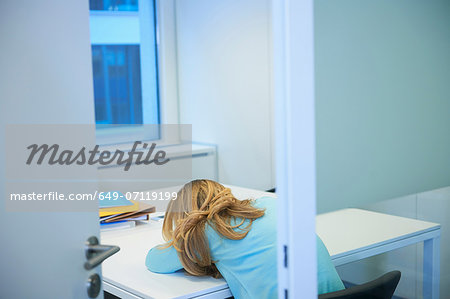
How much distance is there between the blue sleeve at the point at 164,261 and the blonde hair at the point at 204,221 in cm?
2

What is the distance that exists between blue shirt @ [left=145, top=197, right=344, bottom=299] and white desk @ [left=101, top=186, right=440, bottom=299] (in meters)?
0.03

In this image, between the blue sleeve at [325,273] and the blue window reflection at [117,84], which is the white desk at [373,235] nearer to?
the blue sleeve at [325,273]

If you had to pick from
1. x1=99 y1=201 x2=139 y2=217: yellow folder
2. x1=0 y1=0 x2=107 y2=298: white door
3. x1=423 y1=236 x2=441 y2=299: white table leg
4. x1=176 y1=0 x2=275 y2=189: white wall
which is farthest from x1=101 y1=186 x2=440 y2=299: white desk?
x1=99 y1=201 x2=139 y2=217: yellow folder

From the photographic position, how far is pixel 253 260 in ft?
4.23

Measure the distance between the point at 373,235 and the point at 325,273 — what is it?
134 mm

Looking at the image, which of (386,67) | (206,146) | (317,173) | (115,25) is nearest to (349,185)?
(317,173)

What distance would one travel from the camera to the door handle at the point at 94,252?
1083mm

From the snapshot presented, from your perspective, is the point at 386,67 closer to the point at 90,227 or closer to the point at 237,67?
the point at 237,67

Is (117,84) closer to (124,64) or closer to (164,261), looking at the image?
(124,64)

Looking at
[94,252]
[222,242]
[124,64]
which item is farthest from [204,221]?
[124,64]

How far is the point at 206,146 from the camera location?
1399mm

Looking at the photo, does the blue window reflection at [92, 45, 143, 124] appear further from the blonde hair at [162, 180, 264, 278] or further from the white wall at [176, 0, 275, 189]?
the blonde hair at [162, 180, 264, 278]

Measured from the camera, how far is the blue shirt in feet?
3.81

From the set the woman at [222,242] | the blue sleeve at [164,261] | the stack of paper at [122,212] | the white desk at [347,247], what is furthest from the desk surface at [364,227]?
the stack of paper at [122,212]
